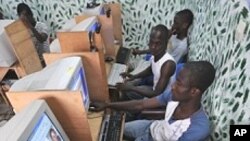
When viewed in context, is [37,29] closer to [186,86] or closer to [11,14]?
[11,14]

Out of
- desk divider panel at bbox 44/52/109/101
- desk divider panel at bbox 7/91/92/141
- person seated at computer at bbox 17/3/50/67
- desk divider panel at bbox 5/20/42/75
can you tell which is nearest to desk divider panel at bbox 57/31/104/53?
desk divider panel at bbox 44/52/109/101

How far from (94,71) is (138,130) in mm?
547

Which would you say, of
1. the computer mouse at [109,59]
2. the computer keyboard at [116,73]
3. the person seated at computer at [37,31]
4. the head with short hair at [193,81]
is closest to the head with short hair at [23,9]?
the person seated at computer at [37,31]

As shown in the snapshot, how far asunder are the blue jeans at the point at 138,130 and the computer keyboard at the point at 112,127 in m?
0.14

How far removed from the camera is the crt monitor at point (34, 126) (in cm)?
94

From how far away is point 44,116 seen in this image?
3.66 feet

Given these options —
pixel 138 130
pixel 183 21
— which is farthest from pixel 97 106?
pixel 183 21

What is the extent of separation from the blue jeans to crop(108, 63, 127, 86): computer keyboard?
1.52 feet

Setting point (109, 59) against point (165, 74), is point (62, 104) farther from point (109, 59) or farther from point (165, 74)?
point (109, 59)

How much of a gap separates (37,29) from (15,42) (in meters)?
0.91

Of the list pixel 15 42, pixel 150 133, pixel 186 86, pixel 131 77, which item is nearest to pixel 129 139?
pixel 150 133

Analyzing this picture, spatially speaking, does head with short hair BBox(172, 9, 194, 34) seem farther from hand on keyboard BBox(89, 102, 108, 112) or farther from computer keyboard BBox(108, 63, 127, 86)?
hand on keyboard BBox(89, 102, 108, 112)

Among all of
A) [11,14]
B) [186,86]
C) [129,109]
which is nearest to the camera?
[186,86]

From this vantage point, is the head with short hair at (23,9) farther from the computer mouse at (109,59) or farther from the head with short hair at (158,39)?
the head with short hair at (158,39)
